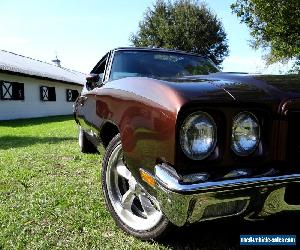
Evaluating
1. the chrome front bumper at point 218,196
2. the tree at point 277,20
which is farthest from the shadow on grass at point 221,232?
the tree at point 277,20

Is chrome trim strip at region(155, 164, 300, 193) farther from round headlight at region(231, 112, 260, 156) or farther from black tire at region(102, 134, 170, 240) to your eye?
black tire at region(102, 134, 170, 240)

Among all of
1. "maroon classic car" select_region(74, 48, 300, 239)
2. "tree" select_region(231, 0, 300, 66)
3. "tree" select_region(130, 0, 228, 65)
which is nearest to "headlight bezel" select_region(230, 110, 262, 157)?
"maroon classic car" select_region(74, 48, 300, 239)

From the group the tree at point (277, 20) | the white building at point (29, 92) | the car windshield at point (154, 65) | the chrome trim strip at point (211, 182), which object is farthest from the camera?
the white building at point (29, 92)

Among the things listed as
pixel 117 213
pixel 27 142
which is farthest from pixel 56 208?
pixel 27 142

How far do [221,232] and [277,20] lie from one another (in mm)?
15616

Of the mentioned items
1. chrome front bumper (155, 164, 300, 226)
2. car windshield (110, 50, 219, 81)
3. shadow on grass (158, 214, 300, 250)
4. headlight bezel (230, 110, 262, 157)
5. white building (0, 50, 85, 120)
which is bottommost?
white building (0, 50, 85, 120)

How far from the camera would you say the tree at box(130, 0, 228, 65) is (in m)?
31.4

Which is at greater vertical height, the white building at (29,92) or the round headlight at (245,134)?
the round headlight at (245,134)

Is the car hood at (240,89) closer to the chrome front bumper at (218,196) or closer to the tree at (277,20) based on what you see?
the chrome front bumper at (218,196)

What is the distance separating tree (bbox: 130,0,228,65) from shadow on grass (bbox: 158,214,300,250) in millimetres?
29147

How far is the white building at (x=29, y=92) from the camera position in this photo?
18.1 m

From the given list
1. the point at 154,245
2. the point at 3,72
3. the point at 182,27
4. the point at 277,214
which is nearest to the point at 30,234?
the point at 154,245

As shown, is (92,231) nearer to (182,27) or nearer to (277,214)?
→ (277,214)

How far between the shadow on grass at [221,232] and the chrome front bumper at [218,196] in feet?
1.64
